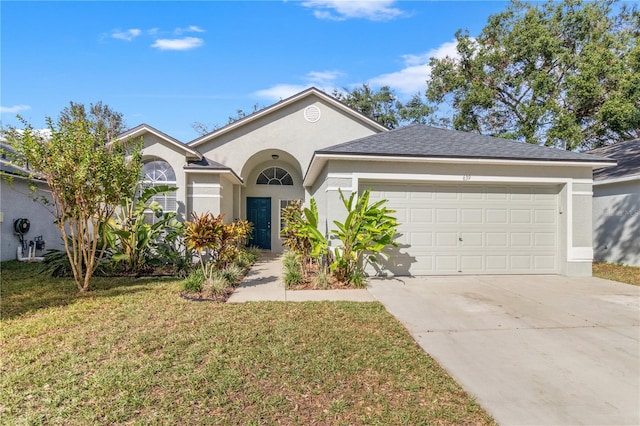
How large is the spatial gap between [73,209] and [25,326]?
2.72 meters

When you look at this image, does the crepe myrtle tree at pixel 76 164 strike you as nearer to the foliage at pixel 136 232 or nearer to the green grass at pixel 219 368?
the foliage at pixel 136 232

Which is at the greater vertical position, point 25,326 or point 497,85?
point 497,85

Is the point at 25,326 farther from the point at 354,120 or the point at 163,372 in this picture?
the point at 354,120

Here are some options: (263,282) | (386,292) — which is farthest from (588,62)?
(263,282)

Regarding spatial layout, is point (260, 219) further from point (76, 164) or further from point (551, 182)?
point (551, 182)

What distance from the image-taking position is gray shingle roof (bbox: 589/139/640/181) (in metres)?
11.5

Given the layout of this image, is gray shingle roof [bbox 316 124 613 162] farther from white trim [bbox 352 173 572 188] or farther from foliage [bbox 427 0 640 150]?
foliage [bbox 427 0 640 150]

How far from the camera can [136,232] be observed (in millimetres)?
9445

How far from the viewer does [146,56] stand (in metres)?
11.5

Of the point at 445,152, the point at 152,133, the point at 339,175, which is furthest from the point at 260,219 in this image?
the point at 445,152

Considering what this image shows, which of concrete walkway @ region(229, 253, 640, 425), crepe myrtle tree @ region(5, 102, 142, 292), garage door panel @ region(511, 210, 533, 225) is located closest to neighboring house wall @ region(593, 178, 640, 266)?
concrete walkway @ region(229, 253, 640, 425)

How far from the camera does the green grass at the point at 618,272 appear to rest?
893cm

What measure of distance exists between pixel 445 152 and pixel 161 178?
9177 mm

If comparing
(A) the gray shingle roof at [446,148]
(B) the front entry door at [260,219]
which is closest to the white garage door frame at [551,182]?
(A) the gray shingle roof at [446,148]
